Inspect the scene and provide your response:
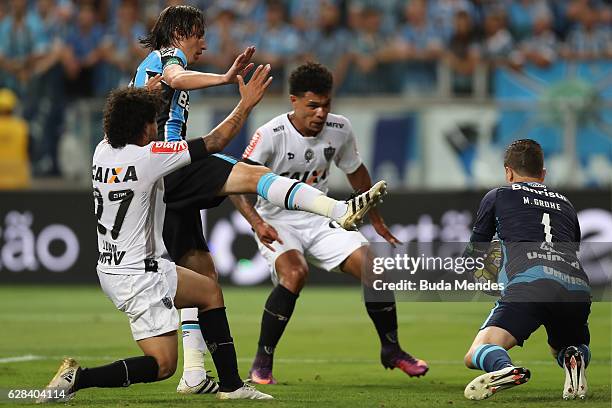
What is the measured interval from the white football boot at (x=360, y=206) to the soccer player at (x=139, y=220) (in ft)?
2.70

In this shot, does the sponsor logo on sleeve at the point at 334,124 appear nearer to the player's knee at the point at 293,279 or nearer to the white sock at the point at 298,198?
the player's knee at the point at 293,279

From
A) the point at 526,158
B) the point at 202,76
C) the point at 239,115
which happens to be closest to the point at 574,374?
the point at 526,158

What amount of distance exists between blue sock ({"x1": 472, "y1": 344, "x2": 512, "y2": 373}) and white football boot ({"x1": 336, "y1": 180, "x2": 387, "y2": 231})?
999mm

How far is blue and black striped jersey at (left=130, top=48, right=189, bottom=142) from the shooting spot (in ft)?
24.7

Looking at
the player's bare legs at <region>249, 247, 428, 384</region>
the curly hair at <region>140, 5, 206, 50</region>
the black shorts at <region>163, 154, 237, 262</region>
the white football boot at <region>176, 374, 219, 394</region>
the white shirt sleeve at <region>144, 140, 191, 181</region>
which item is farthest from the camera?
the player's bare legs at <region>249, 247, 428, 384</region>

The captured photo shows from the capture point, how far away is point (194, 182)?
7.20 m

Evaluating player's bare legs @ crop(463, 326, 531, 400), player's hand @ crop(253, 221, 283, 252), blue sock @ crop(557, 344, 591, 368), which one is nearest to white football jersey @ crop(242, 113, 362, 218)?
→ player's hand @ crop(253, 221, 283, 252)

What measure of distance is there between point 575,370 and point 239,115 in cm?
243

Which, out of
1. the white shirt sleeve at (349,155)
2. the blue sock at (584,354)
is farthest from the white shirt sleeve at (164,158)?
the white shirt sleeve at (349,155)

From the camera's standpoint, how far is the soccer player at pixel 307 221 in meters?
8.36

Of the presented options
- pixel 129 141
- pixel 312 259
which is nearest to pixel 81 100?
pixel 312 259

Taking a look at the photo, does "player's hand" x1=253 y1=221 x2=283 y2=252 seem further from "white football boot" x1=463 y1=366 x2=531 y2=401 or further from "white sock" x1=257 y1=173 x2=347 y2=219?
"white football boot" x1=463 y1=366 x2=531 y2=401

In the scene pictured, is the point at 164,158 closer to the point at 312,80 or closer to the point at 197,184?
the point at 197,184

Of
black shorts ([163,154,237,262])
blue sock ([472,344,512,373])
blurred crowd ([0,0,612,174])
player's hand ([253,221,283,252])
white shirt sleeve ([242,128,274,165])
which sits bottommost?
blue sock ([472,344,512,373])
